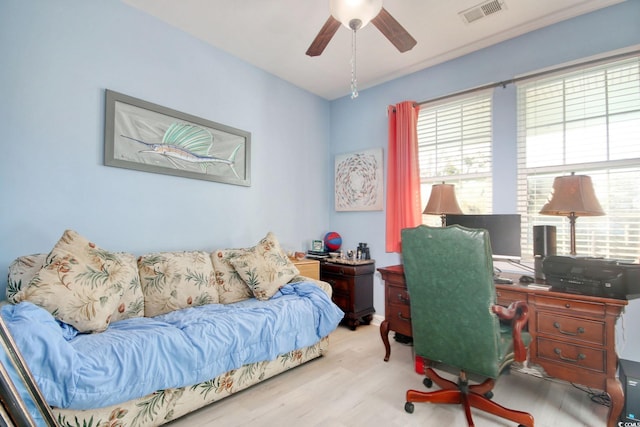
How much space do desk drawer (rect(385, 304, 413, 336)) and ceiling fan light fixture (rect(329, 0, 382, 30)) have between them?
2.21m

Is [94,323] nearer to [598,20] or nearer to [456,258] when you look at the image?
[456,258]

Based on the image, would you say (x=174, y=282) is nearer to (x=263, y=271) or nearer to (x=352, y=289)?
(x=263, y=271)

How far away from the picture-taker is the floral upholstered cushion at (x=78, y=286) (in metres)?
1.59

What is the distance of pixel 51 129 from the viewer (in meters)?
2.04

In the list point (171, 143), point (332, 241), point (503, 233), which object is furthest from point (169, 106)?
point (503, 233)

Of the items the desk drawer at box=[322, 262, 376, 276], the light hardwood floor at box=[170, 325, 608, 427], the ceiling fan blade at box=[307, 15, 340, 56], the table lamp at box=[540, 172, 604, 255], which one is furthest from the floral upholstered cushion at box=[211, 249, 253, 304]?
the table lamp at box=[540, 172, 604, 255]

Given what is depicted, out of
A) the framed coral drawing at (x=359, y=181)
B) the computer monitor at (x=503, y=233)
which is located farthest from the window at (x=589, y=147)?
the framed coral drawing at (x=359, y=181)

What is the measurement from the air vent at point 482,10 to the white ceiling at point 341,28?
0.03m

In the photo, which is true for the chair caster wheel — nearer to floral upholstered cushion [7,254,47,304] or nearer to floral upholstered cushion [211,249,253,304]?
floral upholstered cushion [211,249,253,304]

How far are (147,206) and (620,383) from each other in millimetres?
3364

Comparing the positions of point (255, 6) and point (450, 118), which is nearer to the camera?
point (255, 6)

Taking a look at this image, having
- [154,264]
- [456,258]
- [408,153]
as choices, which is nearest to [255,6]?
[408,153]

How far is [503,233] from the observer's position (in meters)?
2.46

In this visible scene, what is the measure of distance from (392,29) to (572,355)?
232 cm
